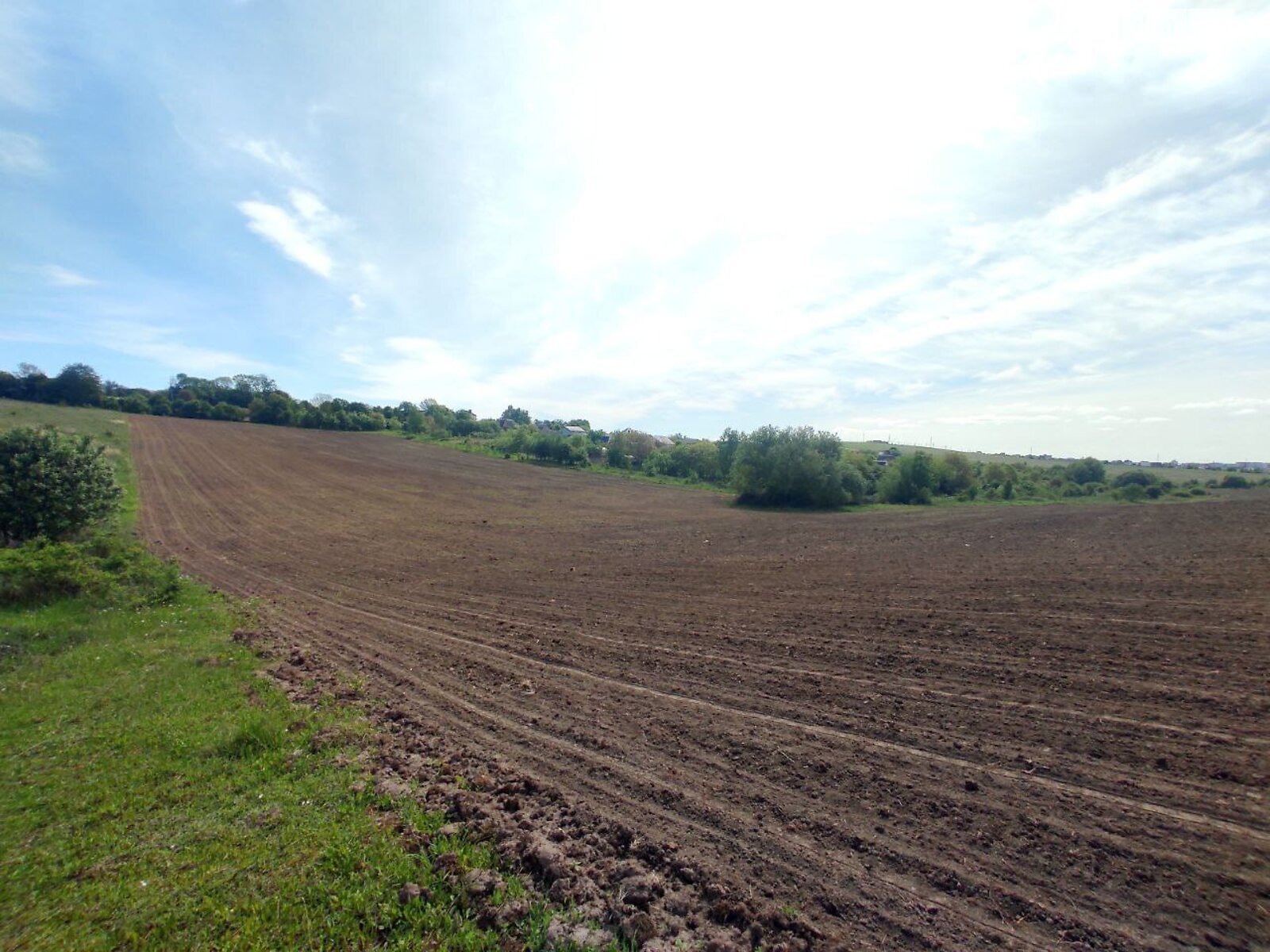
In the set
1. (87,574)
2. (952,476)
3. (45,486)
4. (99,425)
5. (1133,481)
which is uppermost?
(1133,481)

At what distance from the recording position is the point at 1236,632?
9.00 m

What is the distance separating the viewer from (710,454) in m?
61.7

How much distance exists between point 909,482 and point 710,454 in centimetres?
2229

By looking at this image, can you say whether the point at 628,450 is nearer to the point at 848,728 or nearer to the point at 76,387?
the point at 848,728

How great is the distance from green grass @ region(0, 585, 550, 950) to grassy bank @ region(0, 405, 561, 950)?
13 mm

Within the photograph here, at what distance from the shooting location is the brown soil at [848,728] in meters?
3.76

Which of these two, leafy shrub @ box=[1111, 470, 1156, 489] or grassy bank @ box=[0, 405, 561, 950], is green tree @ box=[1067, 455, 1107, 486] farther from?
grassy bank @ box=[0, 405, 561, 950]

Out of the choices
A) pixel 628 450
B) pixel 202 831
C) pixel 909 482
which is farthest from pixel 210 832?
pixel 628 450

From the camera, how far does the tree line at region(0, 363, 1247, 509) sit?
41.9 m

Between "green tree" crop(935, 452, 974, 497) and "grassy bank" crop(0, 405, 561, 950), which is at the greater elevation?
"green tree" crop(935, 452, 974, 497)

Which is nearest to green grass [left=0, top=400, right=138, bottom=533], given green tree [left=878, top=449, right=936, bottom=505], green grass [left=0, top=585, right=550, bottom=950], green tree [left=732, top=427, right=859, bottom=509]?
green grass [left=0, top=585, right=550, bottom=950]

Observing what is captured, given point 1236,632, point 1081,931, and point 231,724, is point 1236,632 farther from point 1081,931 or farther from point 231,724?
point 231,724

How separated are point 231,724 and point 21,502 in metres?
14.0

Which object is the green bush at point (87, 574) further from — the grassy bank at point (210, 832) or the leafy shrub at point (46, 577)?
the grassy bank at point (210, 832)
